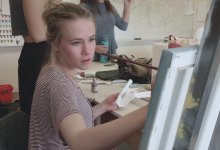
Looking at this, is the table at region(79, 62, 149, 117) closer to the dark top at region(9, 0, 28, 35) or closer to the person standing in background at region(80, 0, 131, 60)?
the dark top at region(9, 0, 28, 35)

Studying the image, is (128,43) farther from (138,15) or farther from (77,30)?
(77,30)

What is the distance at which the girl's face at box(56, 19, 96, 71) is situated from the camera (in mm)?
1002

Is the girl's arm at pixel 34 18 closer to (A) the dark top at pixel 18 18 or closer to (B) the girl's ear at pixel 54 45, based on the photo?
(A) the dark top at pixel 18 18

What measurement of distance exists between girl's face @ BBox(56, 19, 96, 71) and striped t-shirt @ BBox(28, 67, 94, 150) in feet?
0.29

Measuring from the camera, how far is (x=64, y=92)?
2.73 ft

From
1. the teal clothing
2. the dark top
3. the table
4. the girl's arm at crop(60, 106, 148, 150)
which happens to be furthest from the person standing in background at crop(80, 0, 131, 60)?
the girl's arm at crop(60, 106, 148, 150)

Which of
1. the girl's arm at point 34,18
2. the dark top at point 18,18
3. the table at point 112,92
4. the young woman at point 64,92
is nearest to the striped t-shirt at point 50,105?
the young woman at point 64,92

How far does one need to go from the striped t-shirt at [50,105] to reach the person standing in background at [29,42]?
553 millimetres

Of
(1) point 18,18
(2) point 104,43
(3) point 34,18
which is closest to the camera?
(3) point 34,18

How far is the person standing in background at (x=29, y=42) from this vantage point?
1433 millimetres

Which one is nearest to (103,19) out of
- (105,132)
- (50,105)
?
(50,105)

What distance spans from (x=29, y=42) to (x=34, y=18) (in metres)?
0.15

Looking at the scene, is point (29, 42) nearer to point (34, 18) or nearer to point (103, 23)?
point (34, 18)

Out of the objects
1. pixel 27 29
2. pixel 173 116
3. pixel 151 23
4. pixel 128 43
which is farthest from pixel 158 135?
pixel 151 23
